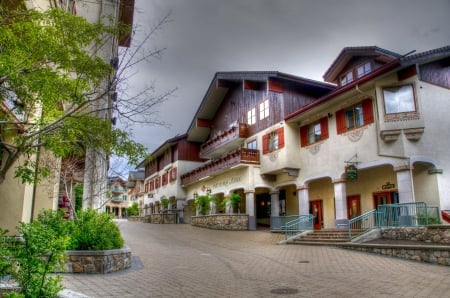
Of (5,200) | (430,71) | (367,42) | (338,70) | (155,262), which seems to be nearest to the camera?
(5,200)

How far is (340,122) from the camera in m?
20.1

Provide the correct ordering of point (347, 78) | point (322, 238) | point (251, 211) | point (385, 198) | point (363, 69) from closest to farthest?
1. point (322, 238)
2. point (385, 198)
3. point (363, 69)
4. point (347, 78)
5. point (251, 211)

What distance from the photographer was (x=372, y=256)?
505 inches

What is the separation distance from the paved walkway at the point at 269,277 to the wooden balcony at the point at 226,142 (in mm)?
15365

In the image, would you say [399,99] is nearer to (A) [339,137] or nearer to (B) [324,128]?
(A) [339,137]

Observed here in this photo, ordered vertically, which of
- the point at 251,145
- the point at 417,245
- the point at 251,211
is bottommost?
the point at 417,245

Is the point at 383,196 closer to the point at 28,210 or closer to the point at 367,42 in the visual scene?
the point at 367,42

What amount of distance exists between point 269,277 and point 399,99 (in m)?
12.1

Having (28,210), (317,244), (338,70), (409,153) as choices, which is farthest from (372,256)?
(338,70)

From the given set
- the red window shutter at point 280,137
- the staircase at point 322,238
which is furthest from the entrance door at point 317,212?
the staircase at point 322,238

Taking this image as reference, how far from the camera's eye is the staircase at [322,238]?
16.4 metres

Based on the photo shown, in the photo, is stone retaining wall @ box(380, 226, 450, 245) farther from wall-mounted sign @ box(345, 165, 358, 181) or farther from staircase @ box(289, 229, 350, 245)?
wall-mounted sign @ box(345, 165, 358, 181)

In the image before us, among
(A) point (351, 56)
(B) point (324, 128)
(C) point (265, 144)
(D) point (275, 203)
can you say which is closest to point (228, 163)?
(C) point (265, 144)

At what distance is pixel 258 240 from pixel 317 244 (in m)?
3.53
